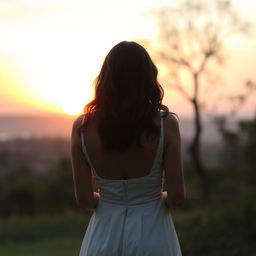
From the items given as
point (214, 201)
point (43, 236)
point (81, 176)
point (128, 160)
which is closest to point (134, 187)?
point (128, 160)

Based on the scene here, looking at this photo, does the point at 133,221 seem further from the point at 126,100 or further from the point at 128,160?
the point at 126,100

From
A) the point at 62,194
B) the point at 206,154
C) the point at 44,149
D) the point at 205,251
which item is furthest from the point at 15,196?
the point at 44,149

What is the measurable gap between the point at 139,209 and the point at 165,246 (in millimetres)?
179

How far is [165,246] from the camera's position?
7.88 ft

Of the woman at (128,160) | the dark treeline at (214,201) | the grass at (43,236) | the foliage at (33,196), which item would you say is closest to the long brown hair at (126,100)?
the woman at (128,160)

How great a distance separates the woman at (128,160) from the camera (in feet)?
7.54

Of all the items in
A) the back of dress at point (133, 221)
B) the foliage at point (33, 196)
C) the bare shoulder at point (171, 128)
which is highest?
the bare shoulder at point (171, 128)

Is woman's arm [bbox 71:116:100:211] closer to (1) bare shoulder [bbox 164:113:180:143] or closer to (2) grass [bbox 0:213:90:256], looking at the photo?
(1) bare shoulder [bbox 164:113:180:143]

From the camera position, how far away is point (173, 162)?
7.67 ft

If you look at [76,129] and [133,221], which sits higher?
[76,129]

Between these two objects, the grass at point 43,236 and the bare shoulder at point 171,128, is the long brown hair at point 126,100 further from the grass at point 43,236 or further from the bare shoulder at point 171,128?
the grass at point 43,236

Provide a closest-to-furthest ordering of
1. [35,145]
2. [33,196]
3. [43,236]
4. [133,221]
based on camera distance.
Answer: [133,221]
[43,236]
[33,196]
[35,145]

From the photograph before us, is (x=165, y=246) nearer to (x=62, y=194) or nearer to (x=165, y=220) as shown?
(x=165, y=220)

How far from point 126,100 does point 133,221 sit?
1.63 feet
